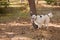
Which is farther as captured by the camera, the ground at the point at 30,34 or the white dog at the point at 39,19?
the white dog at the point at 39,19

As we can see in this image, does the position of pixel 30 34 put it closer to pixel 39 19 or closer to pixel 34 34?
pixel 34 34

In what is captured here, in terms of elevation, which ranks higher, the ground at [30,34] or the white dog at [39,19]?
the white dog at [39,19]

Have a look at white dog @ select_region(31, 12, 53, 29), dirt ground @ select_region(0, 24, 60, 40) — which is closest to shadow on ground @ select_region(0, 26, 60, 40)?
dirt ground @ select_region(0, 24, 60, 40)

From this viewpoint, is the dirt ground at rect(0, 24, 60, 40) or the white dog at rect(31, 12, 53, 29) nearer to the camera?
the dirt ground at rect(0, 24, 60, 40)

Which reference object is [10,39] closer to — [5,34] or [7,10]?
[5,34]

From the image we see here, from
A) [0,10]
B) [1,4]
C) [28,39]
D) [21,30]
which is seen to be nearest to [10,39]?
[28,39]

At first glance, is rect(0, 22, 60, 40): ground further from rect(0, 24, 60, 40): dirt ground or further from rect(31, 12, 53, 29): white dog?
rect(31, 12, 53, 29): white dog

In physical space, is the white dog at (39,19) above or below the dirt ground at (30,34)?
above

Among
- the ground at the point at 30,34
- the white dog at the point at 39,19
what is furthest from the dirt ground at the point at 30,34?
the white dog at the point at 39,19

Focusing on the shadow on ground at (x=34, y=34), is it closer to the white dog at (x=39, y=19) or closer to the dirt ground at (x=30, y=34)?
the dirt ground at (x=30, y=34)

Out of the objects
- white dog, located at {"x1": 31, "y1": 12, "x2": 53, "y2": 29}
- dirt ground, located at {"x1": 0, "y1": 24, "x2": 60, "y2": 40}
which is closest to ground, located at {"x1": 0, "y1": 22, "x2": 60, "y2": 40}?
dirt ground, located at {"x1": 0, "y1": 24, "x2": 60, "y2": 40}

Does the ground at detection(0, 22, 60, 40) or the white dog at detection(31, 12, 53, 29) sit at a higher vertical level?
the white dog at detection(31, 12, 53, 29)

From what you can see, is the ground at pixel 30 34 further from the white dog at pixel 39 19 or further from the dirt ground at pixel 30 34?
the white dog at pixel 39 19

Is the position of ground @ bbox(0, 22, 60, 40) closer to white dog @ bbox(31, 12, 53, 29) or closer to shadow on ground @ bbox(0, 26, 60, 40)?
shadow on ground @ bbox(0, 26, 60, 40)
